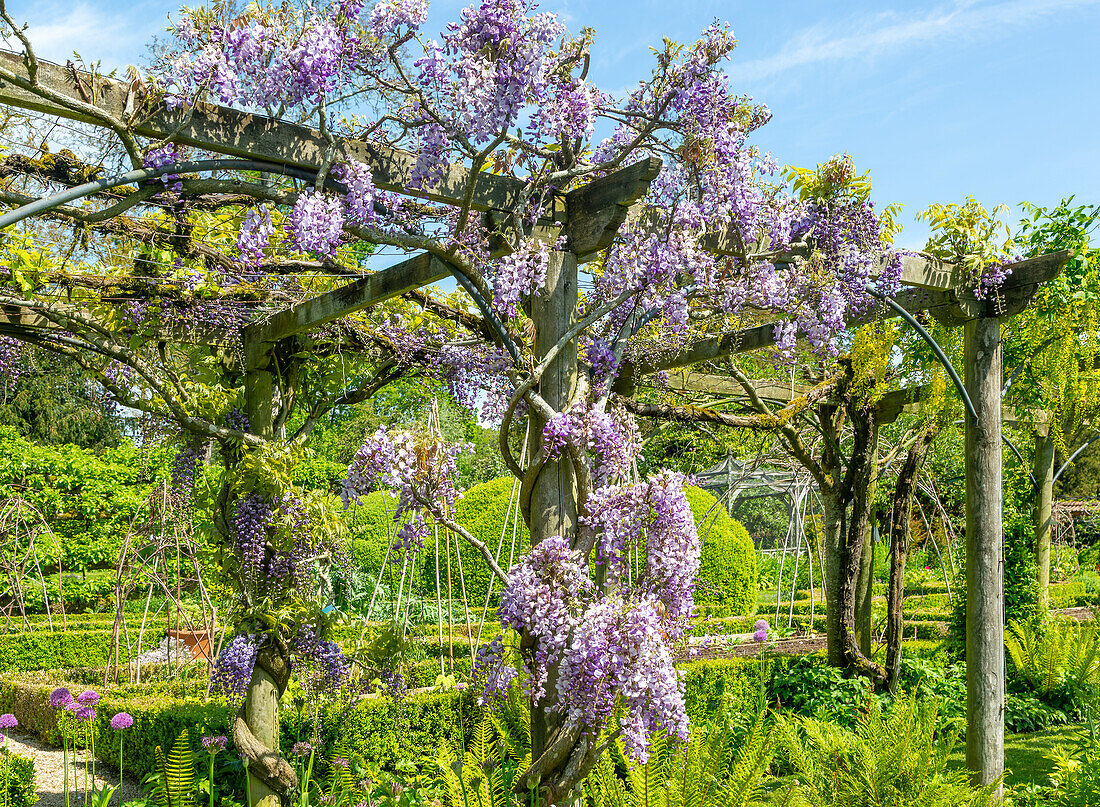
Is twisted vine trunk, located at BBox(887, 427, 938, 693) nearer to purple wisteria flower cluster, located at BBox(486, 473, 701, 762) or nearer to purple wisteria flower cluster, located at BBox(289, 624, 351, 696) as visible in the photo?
purple wisteria flower cluster, located at BBox(289, 624, 351, 696)

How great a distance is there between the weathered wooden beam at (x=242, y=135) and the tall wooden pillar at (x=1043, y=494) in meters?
7.40

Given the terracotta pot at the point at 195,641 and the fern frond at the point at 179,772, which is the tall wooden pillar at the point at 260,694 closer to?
the fern frond at the point at 179,772

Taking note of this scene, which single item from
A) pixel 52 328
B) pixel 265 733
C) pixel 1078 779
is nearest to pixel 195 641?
pixel 265 733

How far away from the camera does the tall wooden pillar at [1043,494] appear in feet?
26.3

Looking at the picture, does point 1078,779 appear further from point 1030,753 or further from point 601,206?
point 601,206

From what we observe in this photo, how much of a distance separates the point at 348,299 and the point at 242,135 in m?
1.12

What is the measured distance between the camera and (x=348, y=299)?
3.44 metres

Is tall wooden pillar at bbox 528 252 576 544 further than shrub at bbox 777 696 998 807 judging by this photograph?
No

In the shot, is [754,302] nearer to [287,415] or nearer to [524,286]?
[524,286]

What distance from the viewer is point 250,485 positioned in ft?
13.6

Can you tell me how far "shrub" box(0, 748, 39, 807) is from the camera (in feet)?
14.0

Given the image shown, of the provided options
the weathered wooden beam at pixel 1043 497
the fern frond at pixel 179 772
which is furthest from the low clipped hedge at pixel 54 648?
the weathered wooden beam at pixel 1043 497

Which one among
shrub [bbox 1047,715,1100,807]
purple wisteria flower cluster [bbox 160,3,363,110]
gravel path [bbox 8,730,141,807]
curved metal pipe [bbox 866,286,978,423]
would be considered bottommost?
gravel path [bbox 8,730,141,807]

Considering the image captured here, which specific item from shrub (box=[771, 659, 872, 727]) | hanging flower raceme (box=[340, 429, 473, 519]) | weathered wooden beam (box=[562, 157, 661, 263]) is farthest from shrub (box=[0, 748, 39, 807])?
shrub (box=[771, 659, 872, 727])
